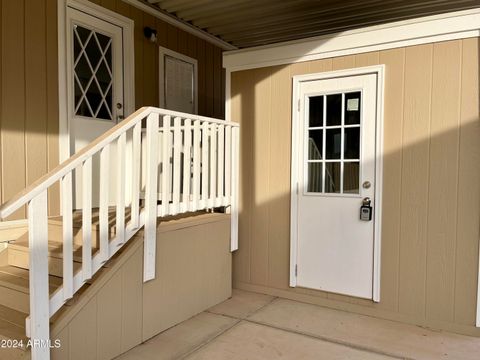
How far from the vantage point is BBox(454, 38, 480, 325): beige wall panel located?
268 centimetres

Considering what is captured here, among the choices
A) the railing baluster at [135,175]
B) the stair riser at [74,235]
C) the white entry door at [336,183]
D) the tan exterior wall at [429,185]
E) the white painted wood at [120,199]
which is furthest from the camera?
the white entry door at [336,183]

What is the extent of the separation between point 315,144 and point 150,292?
5.99ft

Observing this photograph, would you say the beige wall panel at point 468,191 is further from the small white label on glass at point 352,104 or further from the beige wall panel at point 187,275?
the beige wall panel at point 187,275

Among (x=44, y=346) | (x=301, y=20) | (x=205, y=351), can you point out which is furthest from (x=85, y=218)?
(x=301, y=20)

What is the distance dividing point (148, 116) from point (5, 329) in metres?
1.52

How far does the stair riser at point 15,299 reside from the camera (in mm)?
2285

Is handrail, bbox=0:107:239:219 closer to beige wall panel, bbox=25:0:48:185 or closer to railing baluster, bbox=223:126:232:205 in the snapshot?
railing baluster, bbox=223:126:232:205

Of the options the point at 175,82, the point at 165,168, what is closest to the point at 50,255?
the point at 165,168

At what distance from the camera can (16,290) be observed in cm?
232

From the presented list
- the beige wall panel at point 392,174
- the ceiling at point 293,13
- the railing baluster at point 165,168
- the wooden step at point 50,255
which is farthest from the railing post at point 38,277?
the ceiling at point 293,13

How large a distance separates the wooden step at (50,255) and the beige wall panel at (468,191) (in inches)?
102

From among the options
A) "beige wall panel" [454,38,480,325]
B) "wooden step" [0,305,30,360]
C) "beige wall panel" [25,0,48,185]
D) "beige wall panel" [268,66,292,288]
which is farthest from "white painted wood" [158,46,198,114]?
"beige wall panel" [454,38,480,325]

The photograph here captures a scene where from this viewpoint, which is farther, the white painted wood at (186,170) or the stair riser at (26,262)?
the white painted wood at (186,170)

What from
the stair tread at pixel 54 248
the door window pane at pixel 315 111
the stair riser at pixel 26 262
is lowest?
the stair riser at pixel 26 262
